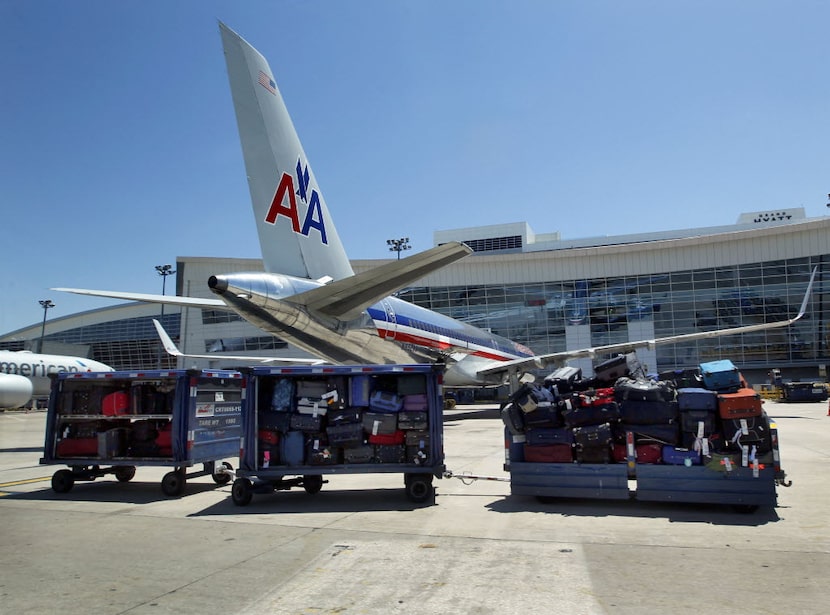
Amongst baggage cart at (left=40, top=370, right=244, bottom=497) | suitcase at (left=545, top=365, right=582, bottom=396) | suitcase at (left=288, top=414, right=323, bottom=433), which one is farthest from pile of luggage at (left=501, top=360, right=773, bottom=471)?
baggage cart at (left=40, top=370, right=244, bottom=497)

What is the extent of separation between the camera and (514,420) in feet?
28.2

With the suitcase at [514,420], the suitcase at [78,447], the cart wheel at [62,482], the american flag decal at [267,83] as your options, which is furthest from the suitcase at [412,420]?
the american flag decal at [267,83]

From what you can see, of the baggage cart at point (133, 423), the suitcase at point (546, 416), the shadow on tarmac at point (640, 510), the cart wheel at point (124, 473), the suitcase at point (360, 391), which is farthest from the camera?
the cart wheel at point (124, 473)

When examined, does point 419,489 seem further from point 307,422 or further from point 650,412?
point 650,412

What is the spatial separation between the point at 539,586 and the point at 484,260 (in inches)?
2033

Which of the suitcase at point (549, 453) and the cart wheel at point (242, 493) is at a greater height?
the suitcase at point (549, 453)

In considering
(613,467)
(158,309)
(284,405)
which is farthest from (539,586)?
(158,309)

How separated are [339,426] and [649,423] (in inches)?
180

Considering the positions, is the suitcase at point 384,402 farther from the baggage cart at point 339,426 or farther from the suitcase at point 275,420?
the suitcase at point 275,420

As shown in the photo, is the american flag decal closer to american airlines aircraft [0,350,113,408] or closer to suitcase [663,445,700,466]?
suitcase [663,445,700,466]

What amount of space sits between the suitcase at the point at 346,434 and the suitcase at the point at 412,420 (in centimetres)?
65

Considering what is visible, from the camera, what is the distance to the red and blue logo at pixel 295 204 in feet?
46.3

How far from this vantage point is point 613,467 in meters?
8.15

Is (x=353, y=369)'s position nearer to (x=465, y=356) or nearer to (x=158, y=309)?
(x=465, y=356)
